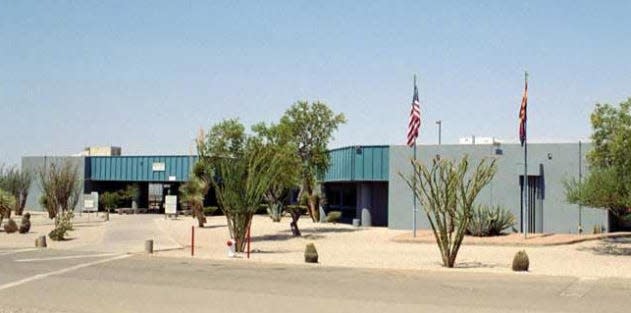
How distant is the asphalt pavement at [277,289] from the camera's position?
14.8m

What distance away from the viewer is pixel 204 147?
37.9m

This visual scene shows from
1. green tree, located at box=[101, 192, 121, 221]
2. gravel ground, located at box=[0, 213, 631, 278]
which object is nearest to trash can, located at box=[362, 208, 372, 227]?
gravel ground, located at box=[0, 213, 631, 278]

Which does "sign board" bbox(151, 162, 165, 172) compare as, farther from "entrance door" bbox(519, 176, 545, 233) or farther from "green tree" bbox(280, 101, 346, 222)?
"entrance door" bbox(519, 176, 545, 233)

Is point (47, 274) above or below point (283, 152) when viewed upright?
below

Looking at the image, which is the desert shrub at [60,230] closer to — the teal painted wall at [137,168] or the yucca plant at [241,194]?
the yucca plant at [241,194]

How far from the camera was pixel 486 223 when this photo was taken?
3453cm

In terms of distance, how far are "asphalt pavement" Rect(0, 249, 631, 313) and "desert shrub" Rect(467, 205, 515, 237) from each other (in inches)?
534

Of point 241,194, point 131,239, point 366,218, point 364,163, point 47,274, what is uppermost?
point 364,163

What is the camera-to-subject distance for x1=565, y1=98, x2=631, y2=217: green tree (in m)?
26.5

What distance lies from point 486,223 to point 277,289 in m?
19.2

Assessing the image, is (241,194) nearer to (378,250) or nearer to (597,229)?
(378,250)

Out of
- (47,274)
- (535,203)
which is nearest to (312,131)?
(535,203)

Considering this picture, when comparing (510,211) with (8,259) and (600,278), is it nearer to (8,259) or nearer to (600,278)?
(600,278)

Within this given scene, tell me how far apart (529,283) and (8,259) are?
53.7ft
